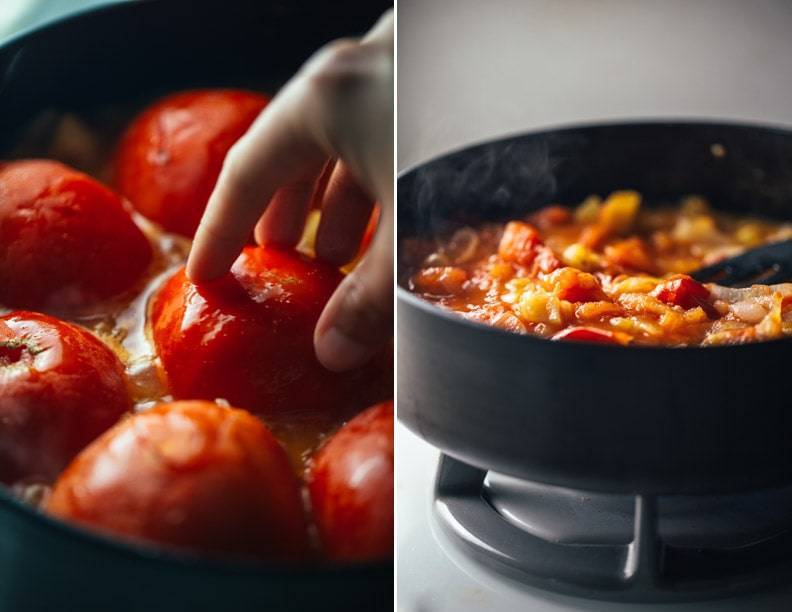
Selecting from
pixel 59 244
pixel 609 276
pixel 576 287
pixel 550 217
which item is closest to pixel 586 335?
pixel 576 287

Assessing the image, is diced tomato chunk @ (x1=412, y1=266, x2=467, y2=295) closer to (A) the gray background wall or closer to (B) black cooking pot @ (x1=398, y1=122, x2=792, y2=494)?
(A) the gray background wall

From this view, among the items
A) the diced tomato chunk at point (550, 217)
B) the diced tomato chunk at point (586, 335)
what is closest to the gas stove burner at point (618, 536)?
the diced tomato chunk at point (586, 335)

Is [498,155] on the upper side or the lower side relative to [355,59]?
lower

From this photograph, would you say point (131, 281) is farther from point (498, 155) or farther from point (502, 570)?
point (498, 155)

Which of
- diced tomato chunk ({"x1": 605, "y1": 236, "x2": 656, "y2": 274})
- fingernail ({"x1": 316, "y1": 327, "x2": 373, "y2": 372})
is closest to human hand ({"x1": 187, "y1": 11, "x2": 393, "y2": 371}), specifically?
fingernail ({"x1": 316, "y1": 327, "x2": 373, "y2": 372})

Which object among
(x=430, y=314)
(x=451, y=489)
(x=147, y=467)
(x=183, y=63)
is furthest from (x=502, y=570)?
(x=183, y=63)

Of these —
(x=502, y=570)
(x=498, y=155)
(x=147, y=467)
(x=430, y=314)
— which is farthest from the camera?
(x=498, y=155)
